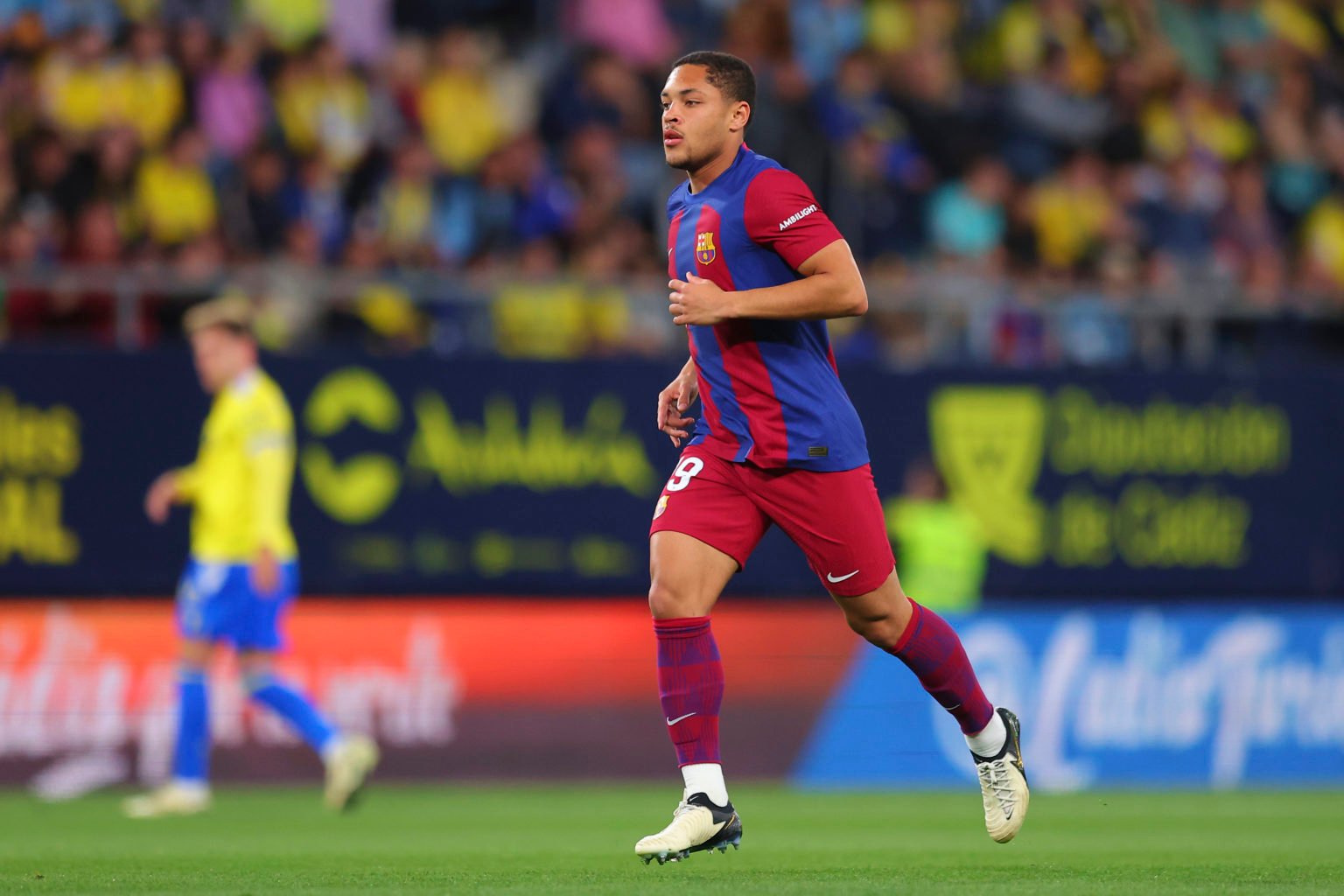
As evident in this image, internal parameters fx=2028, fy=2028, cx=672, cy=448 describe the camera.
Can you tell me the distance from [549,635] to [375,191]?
3.15 m

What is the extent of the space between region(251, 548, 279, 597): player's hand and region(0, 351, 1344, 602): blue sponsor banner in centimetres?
256

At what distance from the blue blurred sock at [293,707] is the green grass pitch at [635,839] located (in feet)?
1.39

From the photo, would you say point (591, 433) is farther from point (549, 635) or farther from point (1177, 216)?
point (1177, 216)

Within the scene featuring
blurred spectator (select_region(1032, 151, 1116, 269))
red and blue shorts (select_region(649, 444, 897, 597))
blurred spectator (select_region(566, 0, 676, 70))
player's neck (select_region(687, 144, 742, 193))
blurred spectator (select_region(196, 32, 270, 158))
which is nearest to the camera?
red and blue shorts (select_region(649, 444, 897, 597))

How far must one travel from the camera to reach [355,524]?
12977 mm

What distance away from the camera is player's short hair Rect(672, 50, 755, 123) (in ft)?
20.7

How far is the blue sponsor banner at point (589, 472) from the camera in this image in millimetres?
12531

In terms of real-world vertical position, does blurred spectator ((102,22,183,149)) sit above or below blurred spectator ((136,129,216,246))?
above

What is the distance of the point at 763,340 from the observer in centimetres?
630

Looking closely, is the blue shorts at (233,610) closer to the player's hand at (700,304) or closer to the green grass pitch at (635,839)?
the green grass pitch at (635,839)

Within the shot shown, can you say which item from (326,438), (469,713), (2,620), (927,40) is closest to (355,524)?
(326,438)

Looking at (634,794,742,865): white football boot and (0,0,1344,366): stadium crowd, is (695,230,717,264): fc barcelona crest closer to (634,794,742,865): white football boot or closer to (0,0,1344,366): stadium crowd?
(634,794,742,865): white football boot

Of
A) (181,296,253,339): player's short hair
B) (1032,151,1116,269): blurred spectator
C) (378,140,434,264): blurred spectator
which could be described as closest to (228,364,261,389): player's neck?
(181,296,253,339): player's short hair

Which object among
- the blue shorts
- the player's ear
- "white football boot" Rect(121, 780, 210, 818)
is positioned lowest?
"white football boot" Rect(121, 780, 210, 818)
